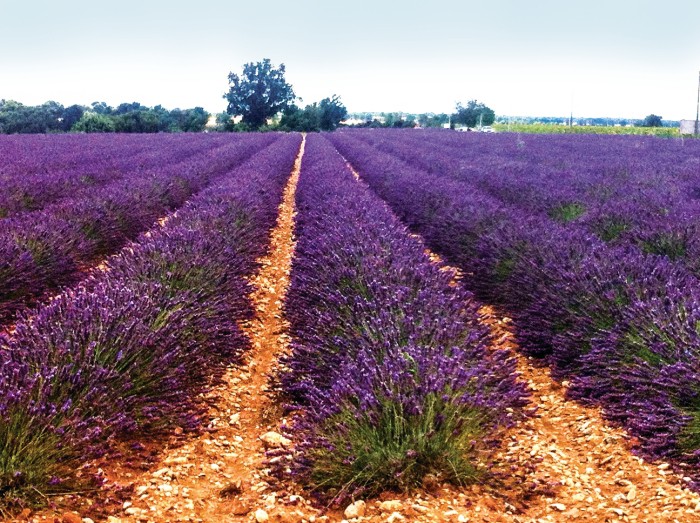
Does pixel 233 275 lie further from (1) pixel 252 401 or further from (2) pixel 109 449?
(2) pixel 109 449

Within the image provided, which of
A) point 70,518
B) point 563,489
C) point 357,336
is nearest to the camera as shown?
point 70,518

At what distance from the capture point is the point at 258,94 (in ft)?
216

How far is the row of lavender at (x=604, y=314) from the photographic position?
9.71 feet

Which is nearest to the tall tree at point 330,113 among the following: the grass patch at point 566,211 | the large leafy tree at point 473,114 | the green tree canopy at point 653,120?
the large leafy tree at point 473,114

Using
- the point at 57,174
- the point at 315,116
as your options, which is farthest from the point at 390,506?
the point at 315,116

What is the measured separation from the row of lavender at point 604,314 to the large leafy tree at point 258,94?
60924 millimetres

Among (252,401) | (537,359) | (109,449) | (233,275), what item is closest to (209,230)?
(233,275)

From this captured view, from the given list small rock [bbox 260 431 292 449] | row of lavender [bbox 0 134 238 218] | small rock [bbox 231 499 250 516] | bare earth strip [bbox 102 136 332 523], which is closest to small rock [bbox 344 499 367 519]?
bare earth strip [bbox 102 136 332 523]

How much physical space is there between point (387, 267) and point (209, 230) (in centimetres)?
221

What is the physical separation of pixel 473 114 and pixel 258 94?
3202 centimetres

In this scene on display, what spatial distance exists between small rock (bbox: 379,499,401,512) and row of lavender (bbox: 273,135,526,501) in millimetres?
90

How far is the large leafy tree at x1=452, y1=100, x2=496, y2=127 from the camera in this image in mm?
86438

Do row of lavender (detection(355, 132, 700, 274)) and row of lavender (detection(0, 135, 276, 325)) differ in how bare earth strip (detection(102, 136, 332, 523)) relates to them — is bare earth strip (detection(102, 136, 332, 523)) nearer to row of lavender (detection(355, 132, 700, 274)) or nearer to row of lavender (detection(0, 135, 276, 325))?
row of lavender (detection(0, 135, 276, 325))

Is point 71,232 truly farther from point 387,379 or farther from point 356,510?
point 356,510
